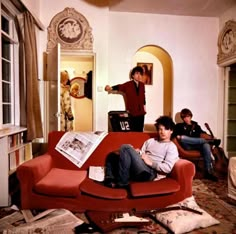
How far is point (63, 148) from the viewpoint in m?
2.92

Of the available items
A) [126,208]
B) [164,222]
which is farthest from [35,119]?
[164,222]

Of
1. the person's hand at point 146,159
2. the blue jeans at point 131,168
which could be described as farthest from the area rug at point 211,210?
the person's hand at point 146,159

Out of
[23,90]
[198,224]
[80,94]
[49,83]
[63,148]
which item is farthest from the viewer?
[80,94]

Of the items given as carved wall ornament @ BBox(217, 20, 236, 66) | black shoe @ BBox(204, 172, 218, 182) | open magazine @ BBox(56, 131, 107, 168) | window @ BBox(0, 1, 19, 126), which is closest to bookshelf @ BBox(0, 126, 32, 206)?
window @ BBox(0, 1, 19, 126)

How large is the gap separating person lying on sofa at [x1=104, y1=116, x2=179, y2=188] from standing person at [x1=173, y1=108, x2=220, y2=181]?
4.62 feet

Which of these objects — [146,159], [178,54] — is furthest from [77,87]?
[146,159]

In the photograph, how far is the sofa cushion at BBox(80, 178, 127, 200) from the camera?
91.5 inches

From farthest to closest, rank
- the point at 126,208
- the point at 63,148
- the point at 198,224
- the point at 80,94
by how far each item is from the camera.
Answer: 1. the point at 80,94
2. the point at 63,148
3. the point at 126,208
4. the point at 198,224

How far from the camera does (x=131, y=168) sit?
2533 millimetres

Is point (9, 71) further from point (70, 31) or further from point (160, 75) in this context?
point (160, 75)

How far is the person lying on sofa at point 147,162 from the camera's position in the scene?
2.50m

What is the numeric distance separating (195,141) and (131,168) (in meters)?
1.80

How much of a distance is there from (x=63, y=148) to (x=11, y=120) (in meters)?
1.14

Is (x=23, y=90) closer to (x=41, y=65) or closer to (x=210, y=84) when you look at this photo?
(x=41, y=65)
